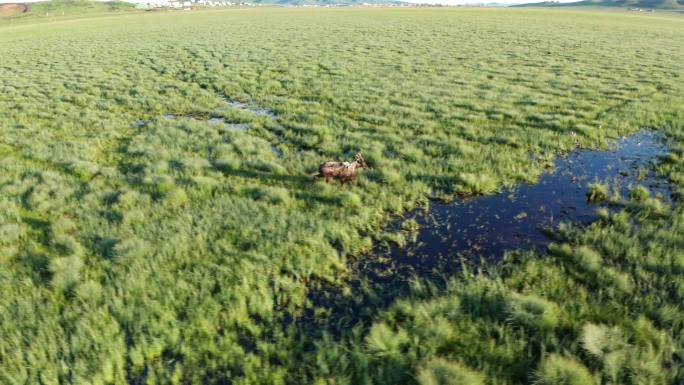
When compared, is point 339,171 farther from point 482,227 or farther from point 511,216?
point 511,216

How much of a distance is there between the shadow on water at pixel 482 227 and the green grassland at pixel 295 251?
312mm

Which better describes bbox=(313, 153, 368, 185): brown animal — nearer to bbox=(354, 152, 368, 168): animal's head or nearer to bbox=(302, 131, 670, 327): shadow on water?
bbox=(354, 152, 368, 168): animal's head

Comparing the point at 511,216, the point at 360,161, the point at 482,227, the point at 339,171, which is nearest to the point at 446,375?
the point at 482,227

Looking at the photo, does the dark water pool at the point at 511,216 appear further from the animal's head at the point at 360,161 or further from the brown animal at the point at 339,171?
the animal's head at the point at 360,161

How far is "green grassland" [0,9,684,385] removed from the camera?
473 centimetres

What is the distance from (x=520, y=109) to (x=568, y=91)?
5.54 metres

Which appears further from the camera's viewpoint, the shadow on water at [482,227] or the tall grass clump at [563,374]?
the shadow on water at [482,227]

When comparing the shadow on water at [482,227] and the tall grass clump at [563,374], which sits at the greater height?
the shadow on water at [482,227]

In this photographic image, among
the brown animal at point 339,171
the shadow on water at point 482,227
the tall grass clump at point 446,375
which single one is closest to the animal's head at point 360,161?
the brown animal at point 339,171

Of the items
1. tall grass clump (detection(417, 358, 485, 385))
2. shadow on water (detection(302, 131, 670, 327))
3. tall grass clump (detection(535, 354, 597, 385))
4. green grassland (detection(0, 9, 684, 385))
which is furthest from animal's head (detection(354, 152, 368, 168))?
tall grass clump (detection(535, 354, 597, 385))

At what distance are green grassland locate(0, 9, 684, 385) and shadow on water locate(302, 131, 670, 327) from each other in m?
0.31

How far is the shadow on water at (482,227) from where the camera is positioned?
20.0 ft

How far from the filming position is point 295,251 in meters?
6.97

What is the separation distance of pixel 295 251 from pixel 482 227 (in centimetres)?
398
